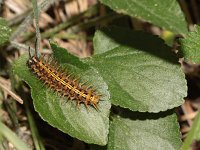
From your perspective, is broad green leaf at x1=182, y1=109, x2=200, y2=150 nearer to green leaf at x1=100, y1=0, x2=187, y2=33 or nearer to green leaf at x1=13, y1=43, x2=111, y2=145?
green leaf at x1=100, y1=0, x2=187, y2=33

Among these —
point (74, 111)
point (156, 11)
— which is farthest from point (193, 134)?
point (74, 111)

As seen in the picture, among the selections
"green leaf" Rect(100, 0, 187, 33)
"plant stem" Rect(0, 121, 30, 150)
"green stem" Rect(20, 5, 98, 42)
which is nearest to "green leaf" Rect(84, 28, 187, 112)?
"green leaf" Rect(100, 0, 187, 33)

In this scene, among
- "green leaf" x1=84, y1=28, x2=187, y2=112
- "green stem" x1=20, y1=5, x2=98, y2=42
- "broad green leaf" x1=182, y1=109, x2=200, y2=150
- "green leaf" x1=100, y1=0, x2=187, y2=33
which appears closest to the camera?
"broad green leaf" x1=182, y1=109, x2=200, y2=150

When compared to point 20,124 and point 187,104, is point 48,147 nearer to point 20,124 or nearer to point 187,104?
point 20,124

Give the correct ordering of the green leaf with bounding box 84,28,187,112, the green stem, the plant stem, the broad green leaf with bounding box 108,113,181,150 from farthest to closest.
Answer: the green stem < the broad green leaf with bounding box 108,113,181,150 < the green leaf with bounding box 84,28,187,112 < the plant stem

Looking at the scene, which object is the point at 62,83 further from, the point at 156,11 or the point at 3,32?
the point at 156,11

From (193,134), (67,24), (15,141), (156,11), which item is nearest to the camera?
(193,134)
